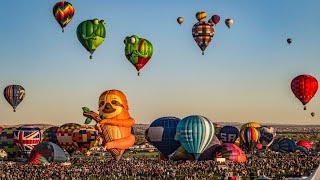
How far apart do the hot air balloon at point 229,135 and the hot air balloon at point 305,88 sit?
1240cm

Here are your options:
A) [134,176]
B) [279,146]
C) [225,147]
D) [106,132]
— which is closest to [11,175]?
[134,176]

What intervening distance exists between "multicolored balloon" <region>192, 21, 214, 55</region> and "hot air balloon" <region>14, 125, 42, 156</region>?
1726 cm

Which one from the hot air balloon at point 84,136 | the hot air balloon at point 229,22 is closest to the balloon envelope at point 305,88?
the hot air balloon at point 229,22

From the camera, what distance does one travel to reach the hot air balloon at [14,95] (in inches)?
2290

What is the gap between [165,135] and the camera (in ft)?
164

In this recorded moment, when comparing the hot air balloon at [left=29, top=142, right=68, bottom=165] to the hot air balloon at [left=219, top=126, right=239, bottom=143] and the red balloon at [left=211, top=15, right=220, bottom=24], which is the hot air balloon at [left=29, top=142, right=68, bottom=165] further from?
the hot air balloon at [left=219, top=126, right=239, bottom=143]

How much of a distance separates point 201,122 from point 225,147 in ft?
8.79

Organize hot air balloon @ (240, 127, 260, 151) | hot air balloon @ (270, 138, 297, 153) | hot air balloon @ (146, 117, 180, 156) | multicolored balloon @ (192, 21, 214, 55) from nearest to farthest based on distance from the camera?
1. hot air balloon @ (146, 117, 180, 156)
2. multicolored balloon @ (192, 21, 214, 55)
3. hot air balloon @ (240, 127, 260, 151)
4. hot air balloon @ (270, 138, 297, 153)

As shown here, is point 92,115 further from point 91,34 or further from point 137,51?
point 91,34

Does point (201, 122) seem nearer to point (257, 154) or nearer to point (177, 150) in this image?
point (177, 150)

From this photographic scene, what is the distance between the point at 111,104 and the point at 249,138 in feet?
56.2

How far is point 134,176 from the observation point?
37906 millimetres

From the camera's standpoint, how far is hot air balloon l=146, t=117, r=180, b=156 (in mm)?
49844

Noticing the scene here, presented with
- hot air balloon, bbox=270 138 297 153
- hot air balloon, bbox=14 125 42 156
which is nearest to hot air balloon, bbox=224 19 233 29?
hot air balloon, bbox=270 138 297 153
